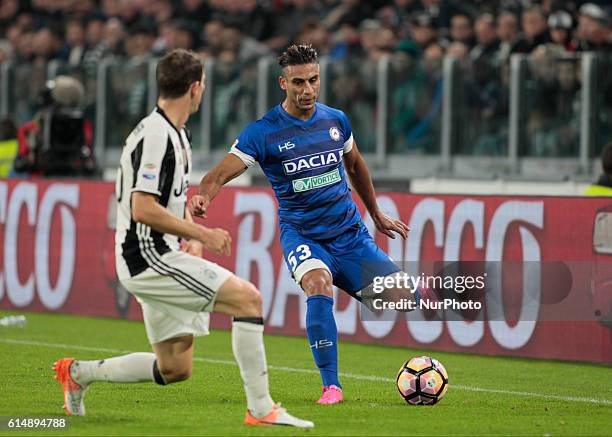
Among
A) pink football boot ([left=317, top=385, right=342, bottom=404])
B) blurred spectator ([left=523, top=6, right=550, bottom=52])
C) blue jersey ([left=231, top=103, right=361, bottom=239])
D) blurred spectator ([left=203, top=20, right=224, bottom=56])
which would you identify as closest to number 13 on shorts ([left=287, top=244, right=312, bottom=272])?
blue jersey ([left=231, top=103, right=361, bottom=239])

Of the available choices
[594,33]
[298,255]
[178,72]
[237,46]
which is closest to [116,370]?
[178,72]

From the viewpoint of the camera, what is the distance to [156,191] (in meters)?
6.99

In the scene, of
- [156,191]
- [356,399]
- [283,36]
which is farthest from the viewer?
[283,36]

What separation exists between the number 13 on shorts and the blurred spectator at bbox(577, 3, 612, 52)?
6633 millimetres

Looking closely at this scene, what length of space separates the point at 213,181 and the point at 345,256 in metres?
1.12

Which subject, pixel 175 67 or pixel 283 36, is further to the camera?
pixel 283 36

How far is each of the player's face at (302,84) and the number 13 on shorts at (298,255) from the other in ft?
3.07

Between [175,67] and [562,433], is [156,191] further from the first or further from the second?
[562,433]

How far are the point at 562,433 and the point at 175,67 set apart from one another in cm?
295

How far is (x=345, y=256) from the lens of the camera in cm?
910

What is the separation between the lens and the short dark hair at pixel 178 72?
7137mm

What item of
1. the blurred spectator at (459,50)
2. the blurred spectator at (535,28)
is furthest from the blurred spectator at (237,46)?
the blurred spectator at (535,28)

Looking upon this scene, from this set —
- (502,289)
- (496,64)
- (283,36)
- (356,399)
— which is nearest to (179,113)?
(356,399)

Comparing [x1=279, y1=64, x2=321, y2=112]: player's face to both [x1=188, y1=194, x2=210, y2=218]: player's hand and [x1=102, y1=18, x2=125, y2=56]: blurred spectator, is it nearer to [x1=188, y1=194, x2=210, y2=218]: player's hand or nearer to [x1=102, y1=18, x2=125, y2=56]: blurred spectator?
[x1=188, y1=194, x2=210, y2=218]: player's hand
